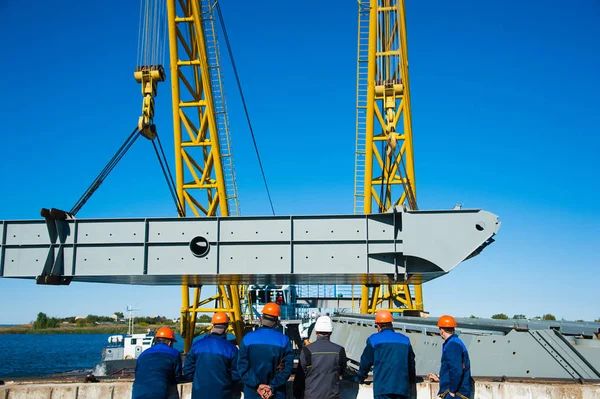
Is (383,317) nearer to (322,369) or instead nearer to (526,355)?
(322,369)

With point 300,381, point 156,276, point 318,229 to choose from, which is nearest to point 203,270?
point 156,276

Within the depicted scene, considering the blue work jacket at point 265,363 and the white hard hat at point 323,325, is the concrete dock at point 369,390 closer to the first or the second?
the blue work jacket at point 265,363

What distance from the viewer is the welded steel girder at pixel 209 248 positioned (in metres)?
9.30

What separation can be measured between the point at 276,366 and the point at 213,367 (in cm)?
67

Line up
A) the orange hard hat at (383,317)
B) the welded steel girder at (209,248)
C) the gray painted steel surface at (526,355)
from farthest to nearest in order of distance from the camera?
the welded steel girder at (209,248) < the gray painted steel surface at (526,355) < the orange hard hat at (383,317)

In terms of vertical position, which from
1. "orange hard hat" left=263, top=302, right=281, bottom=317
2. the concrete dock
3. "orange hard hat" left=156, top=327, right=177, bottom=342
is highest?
"orange hard hat" left=263, top=302, right=281, bottom=317

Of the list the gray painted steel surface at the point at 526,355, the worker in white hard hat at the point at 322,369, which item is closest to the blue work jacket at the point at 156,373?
the worker in white hard hat at the point at 322,369

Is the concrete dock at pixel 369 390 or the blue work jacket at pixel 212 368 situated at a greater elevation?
the blue work jacket at pixel 212 368

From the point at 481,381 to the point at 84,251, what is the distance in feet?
22.4

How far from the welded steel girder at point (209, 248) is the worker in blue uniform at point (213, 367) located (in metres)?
3.47

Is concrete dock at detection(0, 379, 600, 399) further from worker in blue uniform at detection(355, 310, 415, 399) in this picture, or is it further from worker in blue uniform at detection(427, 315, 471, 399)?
worker in blue uniform at detection(355, 310, 415, 399)

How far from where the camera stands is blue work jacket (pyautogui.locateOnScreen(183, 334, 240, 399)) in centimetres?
577

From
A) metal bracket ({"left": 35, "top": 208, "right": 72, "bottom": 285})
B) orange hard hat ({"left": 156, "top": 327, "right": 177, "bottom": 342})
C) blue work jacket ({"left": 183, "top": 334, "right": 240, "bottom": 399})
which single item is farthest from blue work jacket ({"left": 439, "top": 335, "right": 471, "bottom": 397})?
metal bracket ({"left": 35, "top": 208, "right": 72, "bottom": 285})

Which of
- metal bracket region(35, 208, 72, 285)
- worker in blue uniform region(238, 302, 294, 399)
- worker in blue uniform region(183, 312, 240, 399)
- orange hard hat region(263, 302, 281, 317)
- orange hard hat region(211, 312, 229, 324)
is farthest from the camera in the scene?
metal bracket region(35, 208, 72, 285)
